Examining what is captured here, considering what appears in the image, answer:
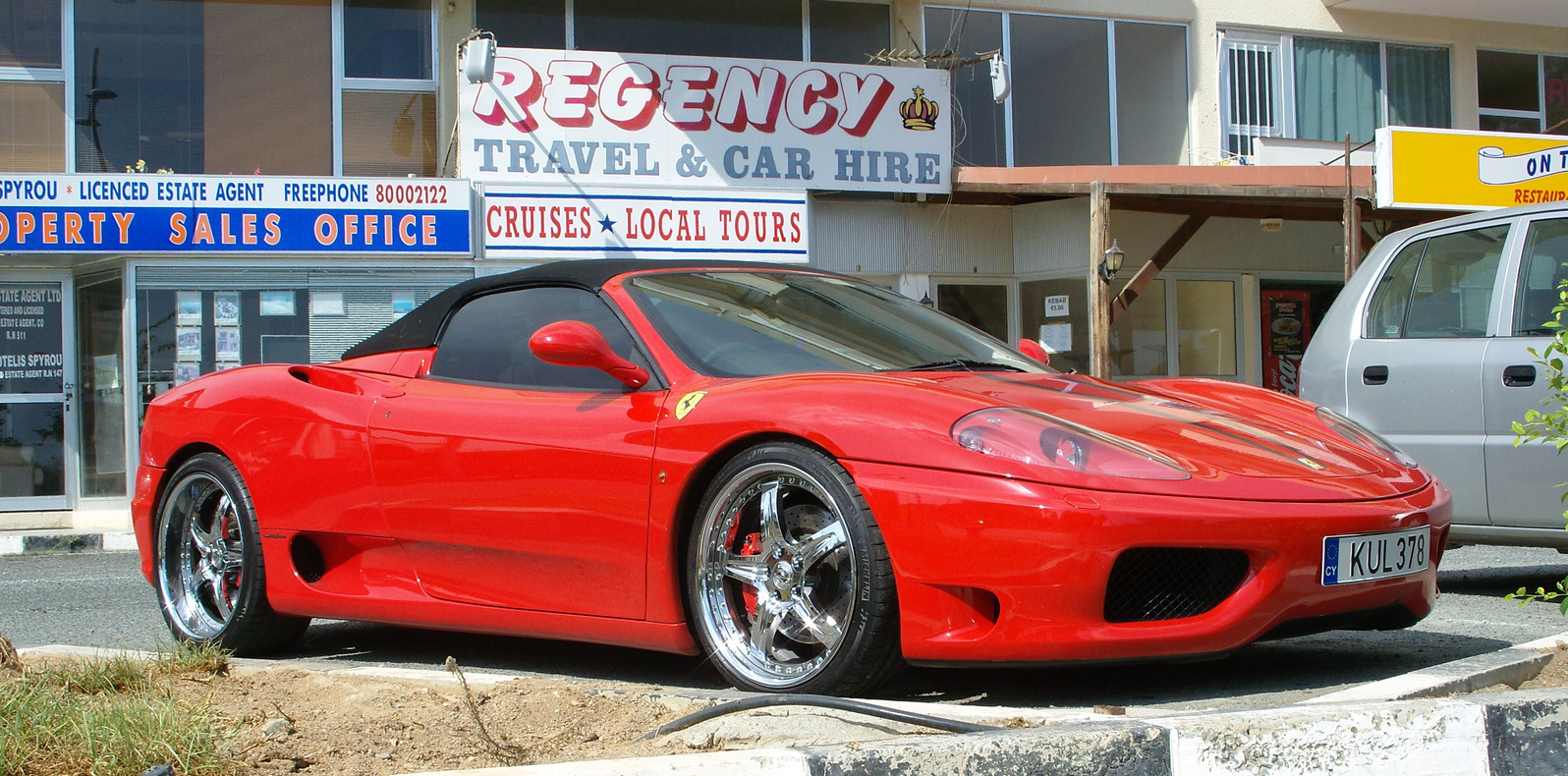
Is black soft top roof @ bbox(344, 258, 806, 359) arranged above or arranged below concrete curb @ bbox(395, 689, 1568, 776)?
above

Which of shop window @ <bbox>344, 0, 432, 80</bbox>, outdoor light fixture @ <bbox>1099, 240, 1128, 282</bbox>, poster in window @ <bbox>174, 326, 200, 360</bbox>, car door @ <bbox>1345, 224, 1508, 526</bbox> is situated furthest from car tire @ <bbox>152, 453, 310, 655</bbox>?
outdoor light fixture @ <bbox>1099, 240, 1128, 282</bbox>

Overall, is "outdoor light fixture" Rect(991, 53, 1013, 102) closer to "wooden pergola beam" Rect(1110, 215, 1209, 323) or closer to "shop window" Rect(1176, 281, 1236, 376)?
"wooden pergola beam" Rect(1110, 215, 1209, 323)

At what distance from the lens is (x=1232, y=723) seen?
2.61m

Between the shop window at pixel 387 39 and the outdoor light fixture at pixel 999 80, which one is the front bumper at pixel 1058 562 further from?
the shop window at pixel 387 39

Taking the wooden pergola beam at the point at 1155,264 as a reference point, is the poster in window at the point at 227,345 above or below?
below

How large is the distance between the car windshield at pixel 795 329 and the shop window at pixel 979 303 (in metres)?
10.7

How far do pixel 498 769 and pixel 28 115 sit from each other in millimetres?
12884

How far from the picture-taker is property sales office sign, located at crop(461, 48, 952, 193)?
13016 millimetres

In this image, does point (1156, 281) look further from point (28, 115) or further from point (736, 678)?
point (736, 678)

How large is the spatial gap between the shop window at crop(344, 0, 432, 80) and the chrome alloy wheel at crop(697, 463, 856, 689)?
11347 mm

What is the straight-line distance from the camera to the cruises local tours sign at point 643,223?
1306 cm

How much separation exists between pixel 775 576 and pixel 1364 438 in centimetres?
178

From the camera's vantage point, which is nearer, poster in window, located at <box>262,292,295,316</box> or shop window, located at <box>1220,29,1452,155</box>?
poster in window, located at <box>262,292,295,316</box>

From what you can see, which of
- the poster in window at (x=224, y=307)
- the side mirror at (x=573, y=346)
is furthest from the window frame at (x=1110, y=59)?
the side mirror at (x=573, y=346)
